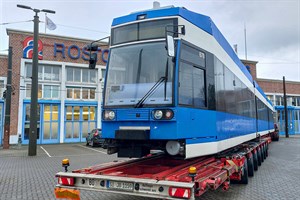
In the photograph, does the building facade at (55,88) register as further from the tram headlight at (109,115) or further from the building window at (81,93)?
the tram headlight at (109,115)

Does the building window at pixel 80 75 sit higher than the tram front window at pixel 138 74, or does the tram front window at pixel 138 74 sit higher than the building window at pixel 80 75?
the building window at pixel 80 75

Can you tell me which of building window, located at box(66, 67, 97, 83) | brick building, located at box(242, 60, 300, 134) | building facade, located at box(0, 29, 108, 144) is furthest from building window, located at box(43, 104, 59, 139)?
brick building, located at box(242, 60, 300, 134)

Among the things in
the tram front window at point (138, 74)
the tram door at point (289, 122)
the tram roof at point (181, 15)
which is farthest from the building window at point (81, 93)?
the tram door at point (289, 122)

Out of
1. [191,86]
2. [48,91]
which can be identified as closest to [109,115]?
[191,86]

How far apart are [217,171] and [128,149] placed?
171 cm

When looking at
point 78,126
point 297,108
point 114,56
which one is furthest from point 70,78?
point 297,108

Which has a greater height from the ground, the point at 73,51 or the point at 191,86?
the point at 73,51

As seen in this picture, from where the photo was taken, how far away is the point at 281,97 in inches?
1576

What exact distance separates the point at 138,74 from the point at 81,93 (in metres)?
21.7

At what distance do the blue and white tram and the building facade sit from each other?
65.0 feet

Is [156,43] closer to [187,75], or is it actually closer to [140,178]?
[187,75]

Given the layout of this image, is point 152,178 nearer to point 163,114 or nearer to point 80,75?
point 163,114

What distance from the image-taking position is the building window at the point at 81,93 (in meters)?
25.4

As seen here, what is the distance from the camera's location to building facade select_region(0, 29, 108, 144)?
2314 centimetres
